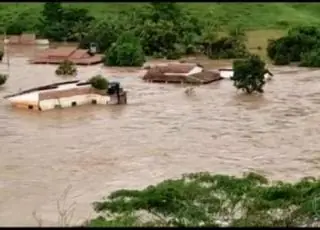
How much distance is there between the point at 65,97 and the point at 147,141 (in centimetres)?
456

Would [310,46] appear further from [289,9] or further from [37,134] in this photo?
[37,134]

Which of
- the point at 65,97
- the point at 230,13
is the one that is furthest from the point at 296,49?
the point at 65,97

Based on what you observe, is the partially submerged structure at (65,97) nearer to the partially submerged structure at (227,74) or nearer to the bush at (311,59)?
the partially submerged structure at (227,74)

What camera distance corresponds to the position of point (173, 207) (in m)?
7.91

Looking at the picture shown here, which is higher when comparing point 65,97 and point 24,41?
point 65,97

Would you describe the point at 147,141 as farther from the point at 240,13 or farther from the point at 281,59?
the point at 240,13

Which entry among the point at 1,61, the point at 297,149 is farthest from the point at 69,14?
the point at 297,149

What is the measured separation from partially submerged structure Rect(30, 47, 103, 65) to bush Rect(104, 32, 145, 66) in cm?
71

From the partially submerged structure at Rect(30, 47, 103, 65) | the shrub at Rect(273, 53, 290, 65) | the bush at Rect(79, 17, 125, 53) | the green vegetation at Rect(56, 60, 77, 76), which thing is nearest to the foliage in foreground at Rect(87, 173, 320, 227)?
the green vegetation at Rect(56, 60, 77, 76)

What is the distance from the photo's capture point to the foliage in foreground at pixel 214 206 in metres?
7.56

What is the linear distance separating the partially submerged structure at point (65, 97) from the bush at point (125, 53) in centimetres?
533

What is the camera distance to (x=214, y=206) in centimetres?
788

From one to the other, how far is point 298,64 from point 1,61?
9.85 m

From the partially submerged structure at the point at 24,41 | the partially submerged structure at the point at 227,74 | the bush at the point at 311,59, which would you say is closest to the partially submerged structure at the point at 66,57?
the partially submerged structure at the point at 24,41
